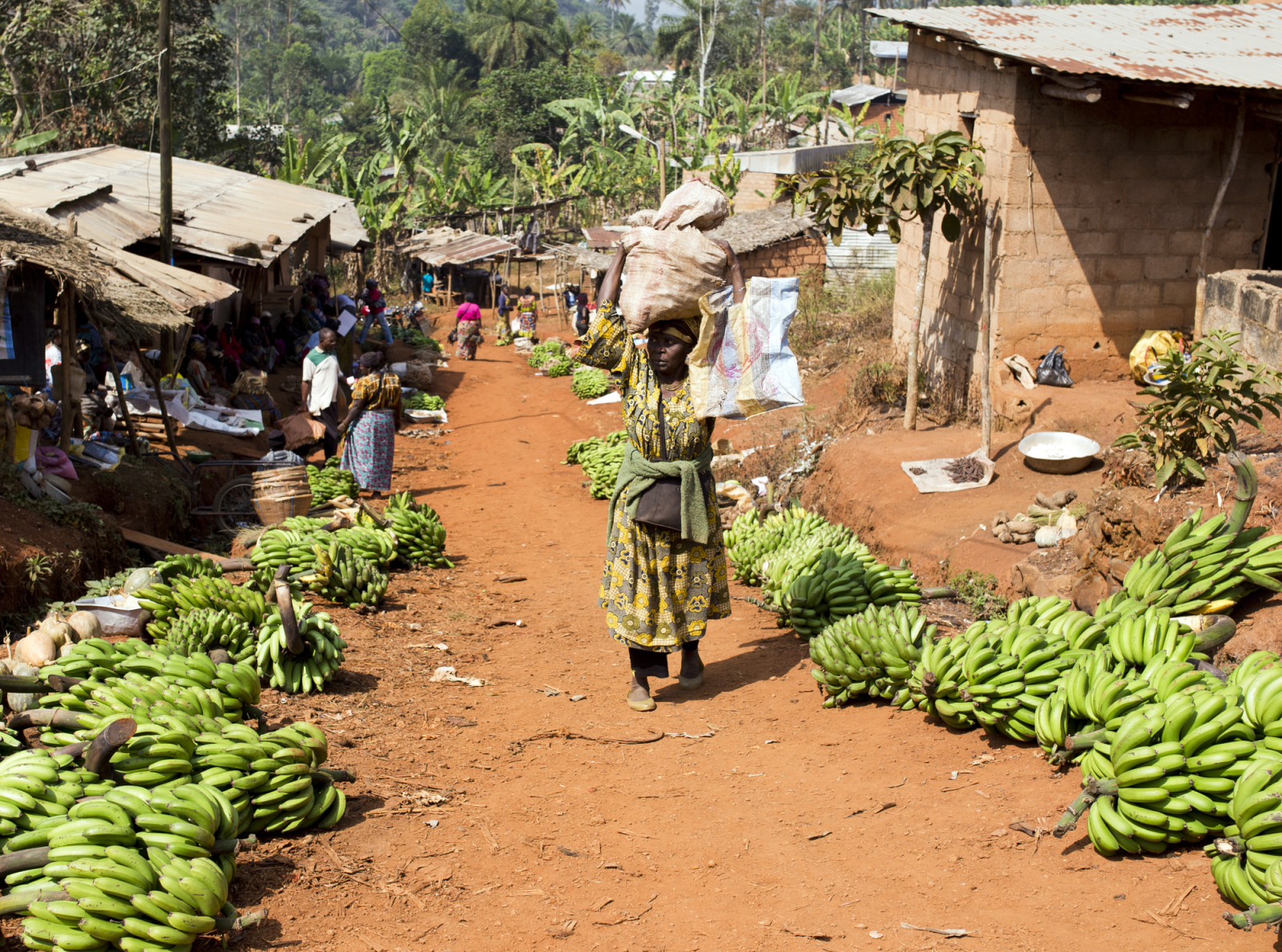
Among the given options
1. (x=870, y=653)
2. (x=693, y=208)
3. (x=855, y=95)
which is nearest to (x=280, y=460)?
(x=693, y=208)

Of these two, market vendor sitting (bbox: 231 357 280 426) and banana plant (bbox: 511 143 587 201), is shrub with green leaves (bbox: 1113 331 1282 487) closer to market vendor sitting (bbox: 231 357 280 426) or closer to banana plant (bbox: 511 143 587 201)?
market vendor sitting (bbox: 231 357 280 426)

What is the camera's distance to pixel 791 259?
20.7 metres

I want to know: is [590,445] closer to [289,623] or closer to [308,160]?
[289,623]

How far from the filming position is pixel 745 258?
20.7 meters

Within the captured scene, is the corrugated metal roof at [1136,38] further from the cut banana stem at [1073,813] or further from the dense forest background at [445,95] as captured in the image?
the dense forest background at [445,95]

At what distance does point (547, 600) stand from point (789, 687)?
8.86 ft

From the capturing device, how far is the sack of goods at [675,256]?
541 centimetres

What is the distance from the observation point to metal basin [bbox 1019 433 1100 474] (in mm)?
9453

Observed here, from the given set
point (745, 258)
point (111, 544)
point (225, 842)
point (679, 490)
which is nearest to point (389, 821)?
point (225, 842)

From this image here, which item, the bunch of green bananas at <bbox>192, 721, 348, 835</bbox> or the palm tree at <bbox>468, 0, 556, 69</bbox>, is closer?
the bunch of green bananas at <bbox>192, 721, 348, 835</bbox>

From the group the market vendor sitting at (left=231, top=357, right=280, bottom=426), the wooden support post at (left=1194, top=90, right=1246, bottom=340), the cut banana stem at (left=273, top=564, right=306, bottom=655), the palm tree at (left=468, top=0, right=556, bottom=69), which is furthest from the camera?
the palm tree at (left=468, top=0, right=556, bottom=69)

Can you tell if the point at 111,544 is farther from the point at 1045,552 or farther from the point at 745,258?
the point at 745,258

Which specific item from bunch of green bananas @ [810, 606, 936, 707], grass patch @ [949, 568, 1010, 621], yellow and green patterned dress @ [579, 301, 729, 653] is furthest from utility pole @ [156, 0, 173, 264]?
bunch of green bananas @ [810, 606, 936, 707]

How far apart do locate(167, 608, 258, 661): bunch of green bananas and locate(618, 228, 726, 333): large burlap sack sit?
2775 millimetres
